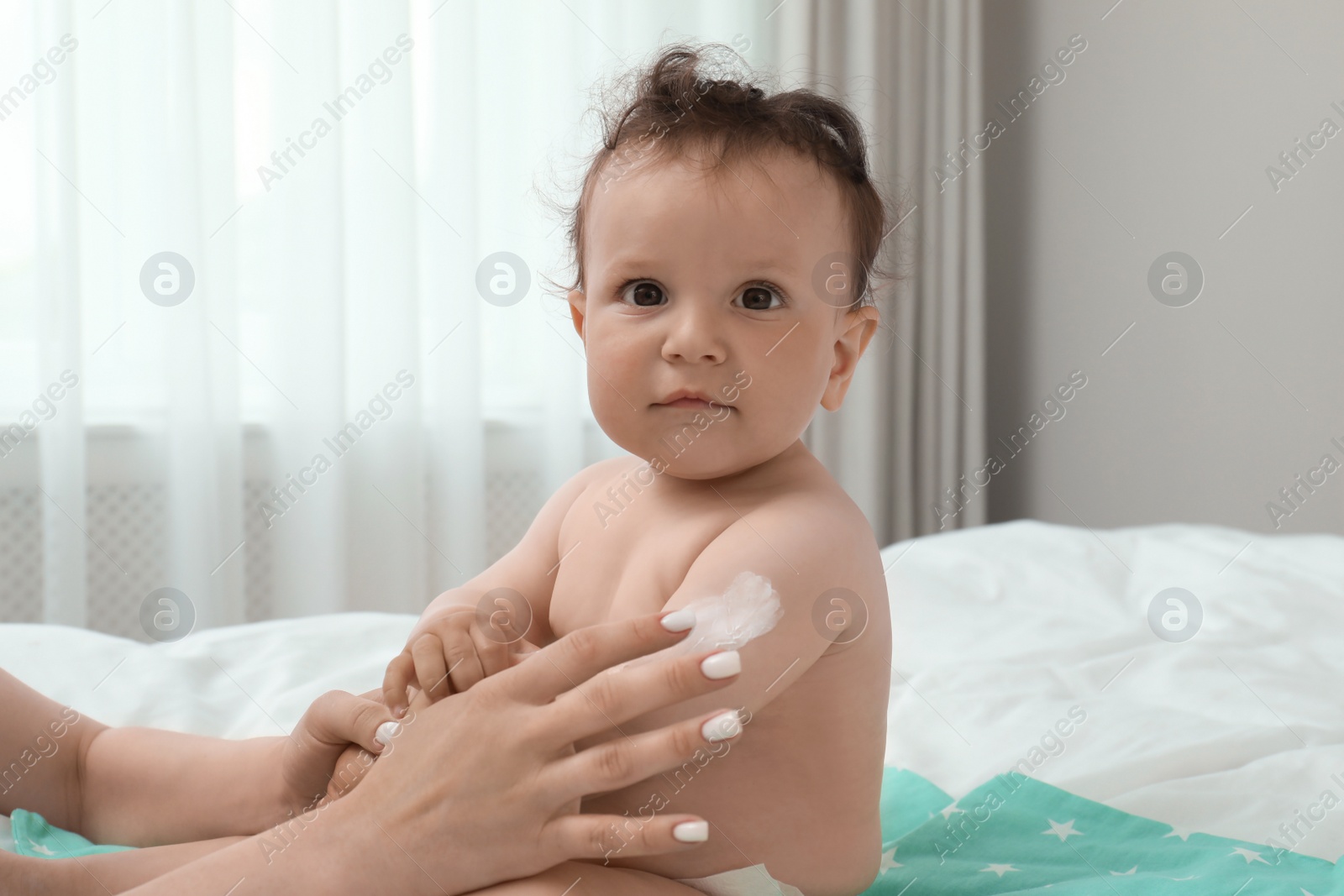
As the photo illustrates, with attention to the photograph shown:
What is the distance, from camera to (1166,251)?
2.56 meters

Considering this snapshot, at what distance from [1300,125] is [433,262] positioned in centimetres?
197

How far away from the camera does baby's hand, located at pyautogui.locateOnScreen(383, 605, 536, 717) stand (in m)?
0.81

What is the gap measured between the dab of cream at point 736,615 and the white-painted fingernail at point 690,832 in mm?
113

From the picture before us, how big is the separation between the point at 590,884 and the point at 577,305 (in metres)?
0.53

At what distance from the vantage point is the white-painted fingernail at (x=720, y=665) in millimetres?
646

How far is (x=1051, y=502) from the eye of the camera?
310 centimetres

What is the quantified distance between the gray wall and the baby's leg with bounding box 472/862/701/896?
1996mm

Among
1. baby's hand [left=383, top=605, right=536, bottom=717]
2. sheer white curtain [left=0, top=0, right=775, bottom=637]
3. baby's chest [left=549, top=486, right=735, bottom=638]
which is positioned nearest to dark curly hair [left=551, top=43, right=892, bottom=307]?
baby's chest [left=549, top=486, right=735, bottom=638]

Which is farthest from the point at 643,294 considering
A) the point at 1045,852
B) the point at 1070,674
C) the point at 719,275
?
the point at 1070,674

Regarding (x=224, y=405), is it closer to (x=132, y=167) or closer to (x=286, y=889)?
(x=132, y=167)

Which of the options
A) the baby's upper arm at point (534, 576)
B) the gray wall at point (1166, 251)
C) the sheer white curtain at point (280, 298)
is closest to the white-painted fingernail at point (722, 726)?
the baby's upper arm at point (534, 576)

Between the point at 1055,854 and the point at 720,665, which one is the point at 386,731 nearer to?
the point at 720,665

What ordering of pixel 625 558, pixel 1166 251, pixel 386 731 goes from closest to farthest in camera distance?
pixel 386 731 → pixel 625 558 → pixel 1166 251

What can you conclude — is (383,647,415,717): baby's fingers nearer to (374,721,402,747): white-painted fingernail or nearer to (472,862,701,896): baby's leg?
(374,721,402,747): white-painted fingernail
